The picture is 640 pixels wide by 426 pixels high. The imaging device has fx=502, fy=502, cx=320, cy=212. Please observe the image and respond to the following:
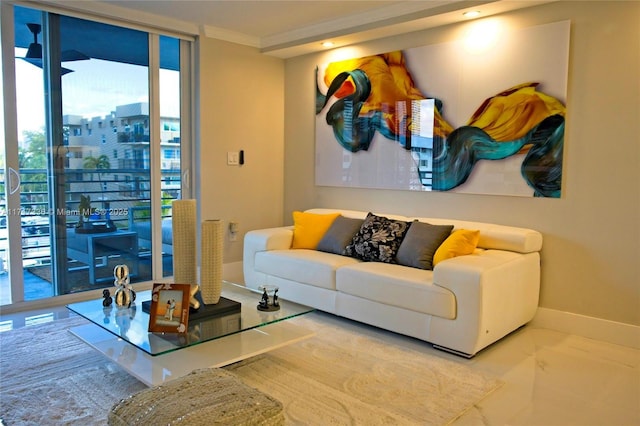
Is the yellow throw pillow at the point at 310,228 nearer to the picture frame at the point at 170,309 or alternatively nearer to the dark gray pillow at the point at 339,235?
the dark gray pillow at the point at 339,235

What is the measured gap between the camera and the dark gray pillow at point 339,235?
4242 mm

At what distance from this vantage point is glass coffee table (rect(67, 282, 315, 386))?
2492mm

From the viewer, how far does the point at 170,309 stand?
2.63 meters

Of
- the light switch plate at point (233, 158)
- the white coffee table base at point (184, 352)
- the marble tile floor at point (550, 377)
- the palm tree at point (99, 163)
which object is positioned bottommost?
the marble tile floor at point (550, 377)

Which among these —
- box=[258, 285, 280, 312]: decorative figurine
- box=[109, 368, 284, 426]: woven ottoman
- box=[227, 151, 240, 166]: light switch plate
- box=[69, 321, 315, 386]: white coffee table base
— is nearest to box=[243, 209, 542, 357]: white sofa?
box=[69, 321, 315, 386]: white coffee table base

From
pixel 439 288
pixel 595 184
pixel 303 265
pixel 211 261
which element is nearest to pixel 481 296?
pixel 439 288

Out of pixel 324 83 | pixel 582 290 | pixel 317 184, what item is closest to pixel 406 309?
pixel 582 290

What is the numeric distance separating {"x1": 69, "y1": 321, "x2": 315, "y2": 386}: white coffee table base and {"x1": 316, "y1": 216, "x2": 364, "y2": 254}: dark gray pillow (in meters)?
1.23

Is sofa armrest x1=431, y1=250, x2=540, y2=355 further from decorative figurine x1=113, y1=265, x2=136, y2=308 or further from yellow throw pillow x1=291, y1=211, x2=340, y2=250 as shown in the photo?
decorative figurine x1=113, y1=265, x2=136, y2=308

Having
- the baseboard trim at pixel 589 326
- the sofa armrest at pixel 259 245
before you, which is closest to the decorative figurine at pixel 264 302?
the sofa armrest at pixel 259 245

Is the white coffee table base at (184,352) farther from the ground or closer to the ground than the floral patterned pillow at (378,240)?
closer to the ground

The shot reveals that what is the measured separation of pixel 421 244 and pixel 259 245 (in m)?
1.47

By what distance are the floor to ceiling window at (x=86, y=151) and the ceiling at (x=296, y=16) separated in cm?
21

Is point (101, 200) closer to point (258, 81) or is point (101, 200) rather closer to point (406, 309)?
point (258, 81)
